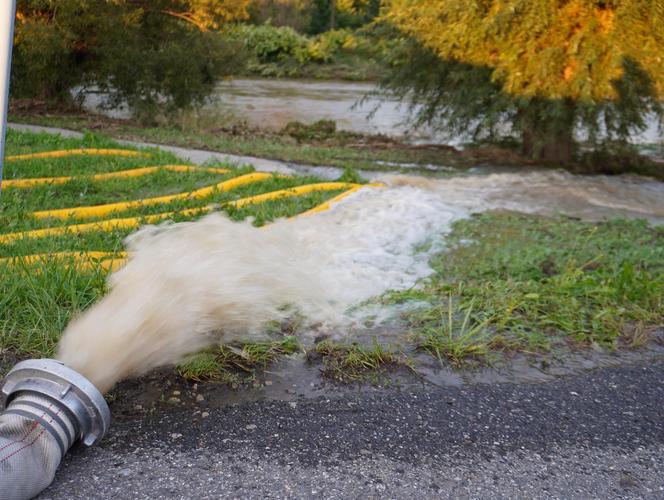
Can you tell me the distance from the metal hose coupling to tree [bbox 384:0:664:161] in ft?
22.8

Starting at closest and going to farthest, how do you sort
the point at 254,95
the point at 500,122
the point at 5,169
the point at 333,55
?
the point at 5,169
the point at 500,122
the point at 254,95
the point at 333,55

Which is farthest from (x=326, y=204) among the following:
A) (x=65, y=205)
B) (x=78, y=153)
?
(x=78, y=153)

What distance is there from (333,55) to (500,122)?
20.7m

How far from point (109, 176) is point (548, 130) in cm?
532

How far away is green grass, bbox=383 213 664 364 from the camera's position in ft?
12.7

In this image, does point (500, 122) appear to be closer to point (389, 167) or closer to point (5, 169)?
point (389, 167)

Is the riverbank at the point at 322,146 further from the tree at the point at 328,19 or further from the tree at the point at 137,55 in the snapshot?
the tree at the point at 328,19

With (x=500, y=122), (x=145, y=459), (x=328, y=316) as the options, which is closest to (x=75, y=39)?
(x=500, y=122)

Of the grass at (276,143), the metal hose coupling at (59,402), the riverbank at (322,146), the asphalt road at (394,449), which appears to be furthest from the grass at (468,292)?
the riverbank at (322,146)

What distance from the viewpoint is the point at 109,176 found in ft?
23.4

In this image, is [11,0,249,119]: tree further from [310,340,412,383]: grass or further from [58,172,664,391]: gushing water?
[310,340,412,383]: grass

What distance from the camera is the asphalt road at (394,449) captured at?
257 cm

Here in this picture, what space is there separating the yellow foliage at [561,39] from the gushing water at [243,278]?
2681 millimetres

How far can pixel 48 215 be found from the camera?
5613 mm
